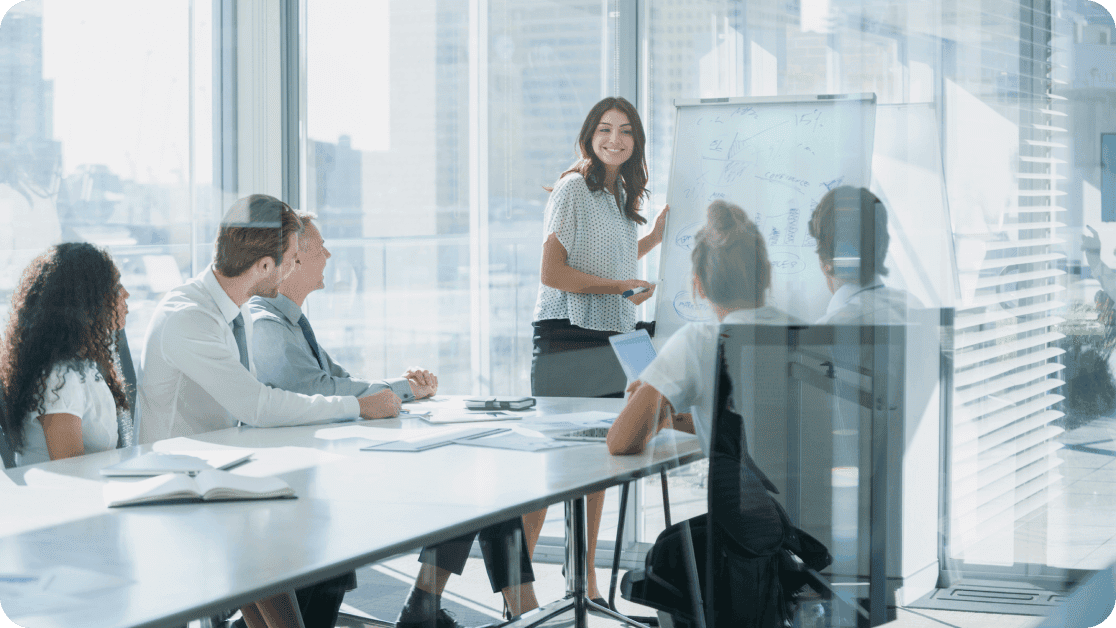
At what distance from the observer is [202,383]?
2129 mm

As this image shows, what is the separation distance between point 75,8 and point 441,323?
4.92 ft

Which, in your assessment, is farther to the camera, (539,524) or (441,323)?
(441,323)

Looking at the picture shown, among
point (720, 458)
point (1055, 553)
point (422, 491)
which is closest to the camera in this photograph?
point (422, 491)

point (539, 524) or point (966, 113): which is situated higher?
point (966, 113)

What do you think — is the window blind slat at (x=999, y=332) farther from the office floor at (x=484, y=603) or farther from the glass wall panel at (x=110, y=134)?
the glass wall panel at (x=110, y=134)

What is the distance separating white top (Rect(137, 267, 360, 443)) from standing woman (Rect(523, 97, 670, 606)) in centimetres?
67

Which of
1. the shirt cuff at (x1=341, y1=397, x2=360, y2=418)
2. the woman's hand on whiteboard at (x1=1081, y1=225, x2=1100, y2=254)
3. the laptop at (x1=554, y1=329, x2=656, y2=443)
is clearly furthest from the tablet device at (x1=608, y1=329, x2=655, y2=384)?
the woman's hand on whiteboard at (x1=1081, y1=225, x2=1100, y2=254)

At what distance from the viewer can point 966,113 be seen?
6.77 ft

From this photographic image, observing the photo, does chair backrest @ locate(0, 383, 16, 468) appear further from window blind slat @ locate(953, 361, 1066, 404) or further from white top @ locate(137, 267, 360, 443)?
window blind slat @ locate(953, 361, 1066, 404)

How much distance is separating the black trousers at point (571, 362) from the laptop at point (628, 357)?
0.03 m

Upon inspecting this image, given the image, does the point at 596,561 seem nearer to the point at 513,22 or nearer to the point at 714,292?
the point at 714,292

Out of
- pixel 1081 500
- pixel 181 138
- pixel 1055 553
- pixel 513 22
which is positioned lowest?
pixel 1055 553

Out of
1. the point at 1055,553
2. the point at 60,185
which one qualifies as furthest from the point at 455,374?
the point at 1055,553

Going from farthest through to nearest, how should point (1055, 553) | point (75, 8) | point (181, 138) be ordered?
point (181, 138) → point (75, 8) → point (1055, 553)
